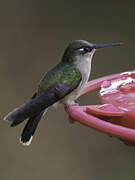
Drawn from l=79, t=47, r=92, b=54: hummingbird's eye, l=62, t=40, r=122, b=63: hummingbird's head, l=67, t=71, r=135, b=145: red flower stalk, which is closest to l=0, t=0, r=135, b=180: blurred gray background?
l=62, t=40, r=122, b=63: hummingbird's head

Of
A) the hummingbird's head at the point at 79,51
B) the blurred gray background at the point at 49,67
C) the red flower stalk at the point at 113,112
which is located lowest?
the blurred gray background at the point at 49,67

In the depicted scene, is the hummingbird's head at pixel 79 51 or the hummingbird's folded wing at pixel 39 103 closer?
the hummingbird's folded wing at pixel 39 103

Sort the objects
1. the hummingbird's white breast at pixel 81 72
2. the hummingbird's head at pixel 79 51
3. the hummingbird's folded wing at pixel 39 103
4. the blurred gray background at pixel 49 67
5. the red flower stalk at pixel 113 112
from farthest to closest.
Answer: the blurred gray background at pixel 49 67, the hummingbird's head at pixel 79 51, the hummingbird's white breast at pixel 81 72, the hummingbird's folded wing at pixel 39 103, the red flower stalk at pixel 113 112

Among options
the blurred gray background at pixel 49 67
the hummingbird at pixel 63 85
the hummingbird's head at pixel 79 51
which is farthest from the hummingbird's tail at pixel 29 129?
the blurred gray background at pixel 49 67

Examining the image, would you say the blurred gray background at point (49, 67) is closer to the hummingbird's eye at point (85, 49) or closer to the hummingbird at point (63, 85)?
the hummingbird at point (63, 85)

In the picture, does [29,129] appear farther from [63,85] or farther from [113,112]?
[113,112]
